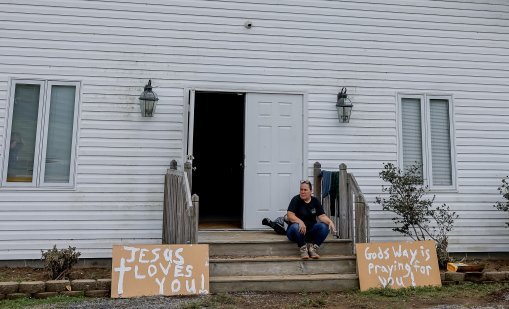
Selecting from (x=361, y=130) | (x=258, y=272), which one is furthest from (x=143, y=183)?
(x=361, y=130)

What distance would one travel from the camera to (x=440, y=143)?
7141 mm

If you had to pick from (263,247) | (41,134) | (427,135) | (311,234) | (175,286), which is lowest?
(175,286)

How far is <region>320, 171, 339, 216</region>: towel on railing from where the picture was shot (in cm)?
623

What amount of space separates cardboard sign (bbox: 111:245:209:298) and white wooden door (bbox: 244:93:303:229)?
1.79 metres

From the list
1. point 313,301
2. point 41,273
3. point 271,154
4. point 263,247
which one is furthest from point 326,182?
point 41,273

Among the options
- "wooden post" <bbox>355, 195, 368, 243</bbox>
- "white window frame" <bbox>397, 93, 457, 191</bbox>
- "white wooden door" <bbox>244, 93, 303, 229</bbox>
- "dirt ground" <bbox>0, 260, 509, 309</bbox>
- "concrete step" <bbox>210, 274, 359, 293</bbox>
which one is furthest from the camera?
"white window frame" <bbox>397, 93, 457, 191</bbox>

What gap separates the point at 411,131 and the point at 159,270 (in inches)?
189

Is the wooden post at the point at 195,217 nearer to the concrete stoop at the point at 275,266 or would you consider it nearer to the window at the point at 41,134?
the concrete stoop at the point at 275,266

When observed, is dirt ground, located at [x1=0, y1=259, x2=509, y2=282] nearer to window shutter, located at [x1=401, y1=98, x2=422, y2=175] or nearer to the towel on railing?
window shutter, located at [x1=401, y1=98, x2=422, y2=175]

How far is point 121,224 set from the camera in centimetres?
623

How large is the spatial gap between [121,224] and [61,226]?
85cm

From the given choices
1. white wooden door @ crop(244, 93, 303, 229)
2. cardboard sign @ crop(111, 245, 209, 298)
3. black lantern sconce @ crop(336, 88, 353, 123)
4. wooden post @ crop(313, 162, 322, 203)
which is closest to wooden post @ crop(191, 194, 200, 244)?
cardboard sign @ crop(111, 245, 209, 298)

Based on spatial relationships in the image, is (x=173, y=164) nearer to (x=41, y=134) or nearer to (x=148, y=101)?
(x=148, y=101)

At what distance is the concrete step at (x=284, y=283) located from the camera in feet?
16.0
